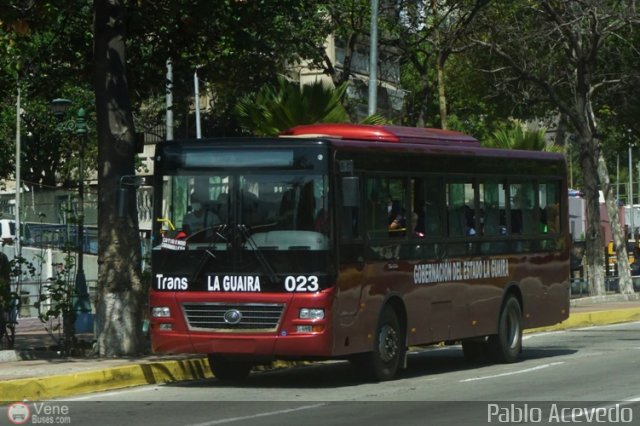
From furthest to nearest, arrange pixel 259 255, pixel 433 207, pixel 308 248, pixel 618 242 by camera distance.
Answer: pixel 618 242, pixel 433 207, pixel 259 255, pixel 308 248

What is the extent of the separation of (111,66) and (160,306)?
4.38m

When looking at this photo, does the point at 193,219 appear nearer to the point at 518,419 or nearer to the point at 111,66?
the point at 111,66

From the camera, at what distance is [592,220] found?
33.8m

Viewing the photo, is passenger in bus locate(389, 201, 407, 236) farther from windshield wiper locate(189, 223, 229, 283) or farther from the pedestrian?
the pedestrian

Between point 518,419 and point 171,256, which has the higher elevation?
point 171,256

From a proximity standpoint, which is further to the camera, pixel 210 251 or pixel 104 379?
pixel 104 379

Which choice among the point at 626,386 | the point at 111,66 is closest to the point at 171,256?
the point at 111,66

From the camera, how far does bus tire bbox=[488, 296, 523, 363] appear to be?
18281 mm

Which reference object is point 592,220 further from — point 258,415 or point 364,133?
point 258,415

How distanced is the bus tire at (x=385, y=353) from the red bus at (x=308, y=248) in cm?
2

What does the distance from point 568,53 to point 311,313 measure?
21.3 metres

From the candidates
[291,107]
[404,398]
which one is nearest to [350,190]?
[404,398]

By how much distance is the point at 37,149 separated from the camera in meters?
53.0

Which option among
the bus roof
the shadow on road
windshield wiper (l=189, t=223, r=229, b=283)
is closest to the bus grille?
windshield wiper (l=189, t=223, r=229, b=283)
